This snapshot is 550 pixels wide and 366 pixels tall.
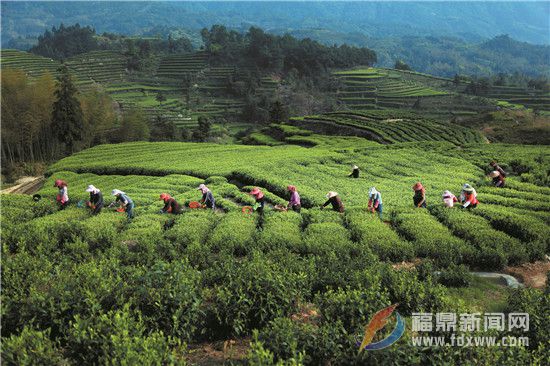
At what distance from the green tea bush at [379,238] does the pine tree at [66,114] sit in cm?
3974

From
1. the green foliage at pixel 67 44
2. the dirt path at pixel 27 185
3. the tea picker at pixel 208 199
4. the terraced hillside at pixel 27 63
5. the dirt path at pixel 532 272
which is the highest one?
the green foliage at pixel 67 44

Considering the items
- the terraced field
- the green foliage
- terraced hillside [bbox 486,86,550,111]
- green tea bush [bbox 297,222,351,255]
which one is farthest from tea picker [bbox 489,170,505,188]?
the green foliage

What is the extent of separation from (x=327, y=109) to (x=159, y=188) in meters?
93.1

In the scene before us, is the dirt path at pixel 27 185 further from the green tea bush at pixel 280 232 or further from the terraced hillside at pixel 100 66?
the terraced hillside at pixel 100 66

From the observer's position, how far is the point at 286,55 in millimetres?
145375

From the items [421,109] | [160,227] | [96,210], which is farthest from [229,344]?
[421,109]

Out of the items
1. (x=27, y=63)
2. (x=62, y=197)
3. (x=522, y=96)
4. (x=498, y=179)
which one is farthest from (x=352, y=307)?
(x=27, y=63)

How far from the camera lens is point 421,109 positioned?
10250cm

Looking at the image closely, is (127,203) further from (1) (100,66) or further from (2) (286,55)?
(1) (100,66)

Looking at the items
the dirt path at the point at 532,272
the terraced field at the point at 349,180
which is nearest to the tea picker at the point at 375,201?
the terraced field at the point at 349,180

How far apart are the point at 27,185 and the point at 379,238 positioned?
34.9 metres

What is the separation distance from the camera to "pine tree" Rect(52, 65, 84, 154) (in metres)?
44.6

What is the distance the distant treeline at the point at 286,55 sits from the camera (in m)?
141

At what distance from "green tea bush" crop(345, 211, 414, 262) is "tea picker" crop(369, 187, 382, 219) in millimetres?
758
